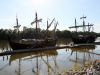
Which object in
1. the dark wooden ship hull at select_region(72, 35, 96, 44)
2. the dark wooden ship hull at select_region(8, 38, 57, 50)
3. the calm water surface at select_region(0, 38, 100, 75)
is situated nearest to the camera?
the calm water surface at select_region(0, 38, 100, 75)

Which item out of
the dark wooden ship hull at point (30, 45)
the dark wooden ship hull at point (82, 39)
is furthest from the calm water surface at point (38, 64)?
the dark wooden ship hull at point (82, 39)

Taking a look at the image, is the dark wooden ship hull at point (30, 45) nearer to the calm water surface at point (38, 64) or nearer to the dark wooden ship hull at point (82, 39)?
the calm water surface at point (38, 64)

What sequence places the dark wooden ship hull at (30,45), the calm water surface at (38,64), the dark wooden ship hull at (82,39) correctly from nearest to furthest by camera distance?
the calm water surface at (38,64), the dark wooden ship hull at (30,45), the dark wooden ship hull at (82,39)

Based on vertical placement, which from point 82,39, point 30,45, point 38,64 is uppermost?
point 82,39

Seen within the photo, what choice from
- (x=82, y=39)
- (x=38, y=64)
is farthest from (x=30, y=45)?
(x=82, y=39)

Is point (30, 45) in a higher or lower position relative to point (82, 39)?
lower

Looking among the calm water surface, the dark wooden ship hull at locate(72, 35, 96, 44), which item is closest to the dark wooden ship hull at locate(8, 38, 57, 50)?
the calm water surface

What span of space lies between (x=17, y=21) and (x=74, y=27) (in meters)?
25.7

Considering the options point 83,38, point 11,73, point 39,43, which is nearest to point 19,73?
point 11,73

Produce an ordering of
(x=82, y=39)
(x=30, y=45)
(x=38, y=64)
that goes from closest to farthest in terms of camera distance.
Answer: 1. (x=38, y=64)
2. (x=30, y=45)
3. (x=82, y=39)

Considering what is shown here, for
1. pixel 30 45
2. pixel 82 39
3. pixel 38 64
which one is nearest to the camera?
pixel 38 64

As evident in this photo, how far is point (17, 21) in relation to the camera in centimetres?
2256

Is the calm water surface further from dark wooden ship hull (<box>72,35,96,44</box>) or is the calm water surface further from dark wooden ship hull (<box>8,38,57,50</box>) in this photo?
dark wooden ship hull (<box>72,35,96,44</box>)

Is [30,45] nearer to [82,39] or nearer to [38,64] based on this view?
[38,64]
